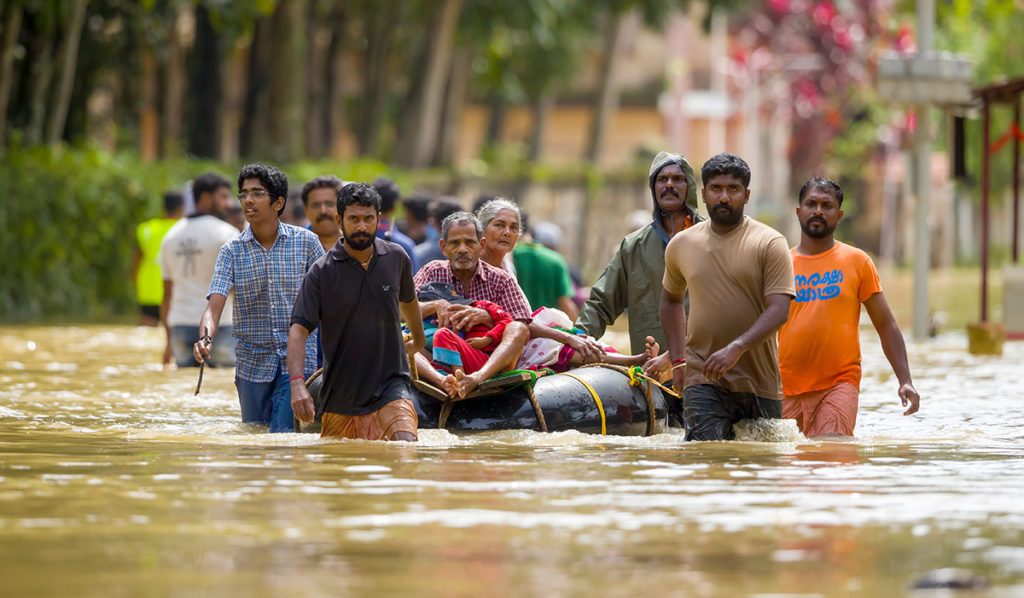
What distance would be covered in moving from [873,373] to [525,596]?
11.9m

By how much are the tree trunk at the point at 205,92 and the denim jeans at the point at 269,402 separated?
77.4 feet

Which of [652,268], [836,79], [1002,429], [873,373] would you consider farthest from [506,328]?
[836,79]

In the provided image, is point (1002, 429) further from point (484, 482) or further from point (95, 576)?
point (95, 576)

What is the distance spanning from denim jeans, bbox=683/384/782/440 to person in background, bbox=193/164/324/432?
2.42 m

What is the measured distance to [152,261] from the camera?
18594mm

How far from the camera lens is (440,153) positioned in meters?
41.3

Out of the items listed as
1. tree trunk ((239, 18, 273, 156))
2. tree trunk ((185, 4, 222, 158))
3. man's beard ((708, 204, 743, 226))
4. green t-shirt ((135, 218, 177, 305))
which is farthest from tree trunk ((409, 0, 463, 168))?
man's beard ((708, 204, 743, 226))

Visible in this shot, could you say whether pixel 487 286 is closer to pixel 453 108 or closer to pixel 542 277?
pixel 542 277

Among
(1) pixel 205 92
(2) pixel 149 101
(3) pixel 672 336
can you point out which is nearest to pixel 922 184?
(3) pixel 672 336

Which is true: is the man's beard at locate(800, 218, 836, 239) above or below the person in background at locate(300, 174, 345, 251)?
below

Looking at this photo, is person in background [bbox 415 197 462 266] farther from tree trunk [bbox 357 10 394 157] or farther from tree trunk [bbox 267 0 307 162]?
tree trunk [bbox 357 10 394 157]

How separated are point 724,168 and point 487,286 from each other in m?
2.21

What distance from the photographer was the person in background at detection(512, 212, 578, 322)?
13.9m

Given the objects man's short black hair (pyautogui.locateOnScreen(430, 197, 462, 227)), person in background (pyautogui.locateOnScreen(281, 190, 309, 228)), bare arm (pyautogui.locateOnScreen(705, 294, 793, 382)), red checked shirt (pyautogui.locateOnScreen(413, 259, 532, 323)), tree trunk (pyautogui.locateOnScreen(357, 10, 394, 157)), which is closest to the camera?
bare arm (pyautogui.locateOnScreen(705, 294, 793, 382))
